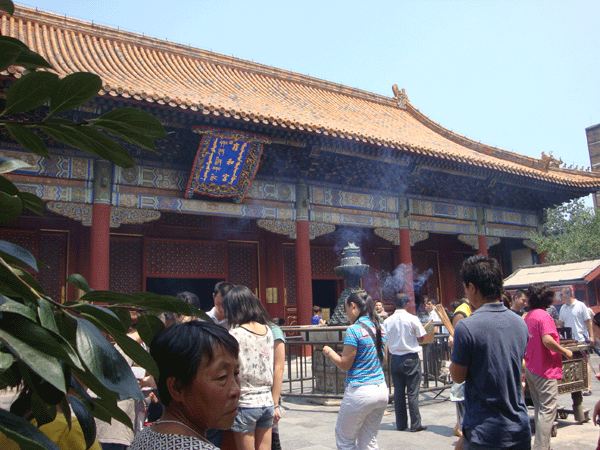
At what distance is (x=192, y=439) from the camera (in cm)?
122

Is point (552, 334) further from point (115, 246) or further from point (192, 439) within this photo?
point (115, 246)

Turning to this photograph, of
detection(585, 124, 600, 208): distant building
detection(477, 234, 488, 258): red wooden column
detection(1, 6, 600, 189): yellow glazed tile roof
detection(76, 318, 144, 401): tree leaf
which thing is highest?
detection(585, 124, 600, 208): distant building

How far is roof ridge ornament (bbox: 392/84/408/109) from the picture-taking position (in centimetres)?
1522

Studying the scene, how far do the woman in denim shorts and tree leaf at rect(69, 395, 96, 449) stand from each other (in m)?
1.97

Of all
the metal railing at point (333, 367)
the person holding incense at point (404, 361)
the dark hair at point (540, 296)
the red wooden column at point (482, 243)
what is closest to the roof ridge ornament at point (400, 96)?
the red wooden column at point (482, 243)

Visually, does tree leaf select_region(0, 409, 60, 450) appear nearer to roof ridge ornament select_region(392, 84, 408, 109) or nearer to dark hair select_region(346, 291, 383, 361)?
dark hair select_region(346, 291, 383, 361)

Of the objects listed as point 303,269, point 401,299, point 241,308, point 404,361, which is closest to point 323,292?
point 303,269

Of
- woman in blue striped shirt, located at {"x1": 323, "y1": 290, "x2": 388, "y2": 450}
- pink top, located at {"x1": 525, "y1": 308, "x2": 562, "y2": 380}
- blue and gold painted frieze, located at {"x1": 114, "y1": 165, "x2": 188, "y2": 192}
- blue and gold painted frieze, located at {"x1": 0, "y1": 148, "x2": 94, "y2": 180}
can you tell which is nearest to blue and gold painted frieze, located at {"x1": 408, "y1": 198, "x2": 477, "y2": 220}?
blue and gold painted frieze, located at {"x1": 114, "y1": 165, "x2": 188, "y2": 192}

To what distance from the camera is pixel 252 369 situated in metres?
2.73

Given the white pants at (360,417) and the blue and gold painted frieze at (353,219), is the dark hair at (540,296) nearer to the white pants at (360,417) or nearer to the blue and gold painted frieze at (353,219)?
the white pants at (360,417)

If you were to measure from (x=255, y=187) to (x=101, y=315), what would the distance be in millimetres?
8733

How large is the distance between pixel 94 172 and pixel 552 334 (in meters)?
6.74

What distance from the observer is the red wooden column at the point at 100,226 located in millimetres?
7684

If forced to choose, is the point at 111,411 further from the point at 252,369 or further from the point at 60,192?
the point at 60,192
